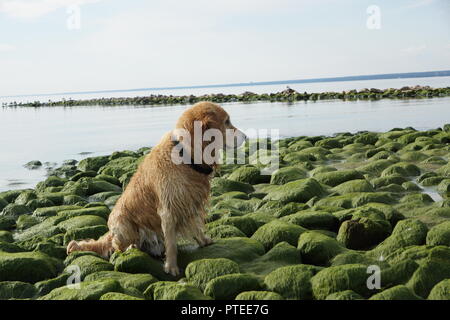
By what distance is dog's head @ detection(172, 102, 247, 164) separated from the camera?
536cm

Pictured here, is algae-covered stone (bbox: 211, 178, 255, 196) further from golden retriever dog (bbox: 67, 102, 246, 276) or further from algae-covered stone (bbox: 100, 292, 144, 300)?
algae-covered stone (bbox: 100, 292, 144, 300)

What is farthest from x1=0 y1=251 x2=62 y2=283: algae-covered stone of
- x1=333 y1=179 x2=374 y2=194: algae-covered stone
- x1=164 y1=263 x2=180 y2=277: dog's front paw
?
x1=333 y1=179 x2=374 y2=194: algae-covered stone

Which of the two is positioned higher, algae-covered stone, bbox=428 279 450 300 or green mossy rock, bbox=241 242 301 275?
algae-covered stone, bbox=428 279 450 300

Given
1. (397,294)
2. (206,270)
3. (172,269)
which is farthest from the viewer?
(172,269)

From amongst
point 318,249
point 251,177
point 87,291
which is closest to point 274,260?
point 318,249

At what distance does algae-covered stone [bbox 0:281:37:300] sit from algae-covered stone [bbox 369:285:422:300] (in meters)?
3.45

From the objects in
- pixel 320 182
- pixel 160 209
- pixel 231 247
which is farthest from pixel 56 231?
pixel 320 182

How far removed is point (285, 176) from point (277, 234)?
3.65 metres

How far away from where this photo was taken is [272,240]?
6.08 metres

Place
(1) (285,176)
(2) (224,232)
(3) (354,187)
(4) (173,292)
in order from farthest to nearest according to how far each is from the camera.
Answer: (1) (285,176), (3) (354,187), (2) (224,232), (4) (173,292)

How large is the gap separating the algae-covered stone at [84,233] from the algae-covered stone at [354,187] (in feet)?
13.1

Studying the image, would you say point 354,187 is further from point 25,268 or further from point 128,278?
point 25,268

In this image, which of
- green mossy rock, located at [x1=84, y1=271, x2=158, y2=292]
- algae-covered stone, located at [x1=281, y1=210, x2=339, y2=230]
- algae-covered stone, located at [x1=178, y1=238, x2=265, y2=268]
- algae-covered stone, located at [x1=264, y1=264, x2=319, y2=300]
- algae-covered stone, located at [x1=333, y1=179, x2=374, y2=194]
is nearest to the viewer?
algae-covered stone, located at [x1=264, y1=264, x2=319, y2=300]
